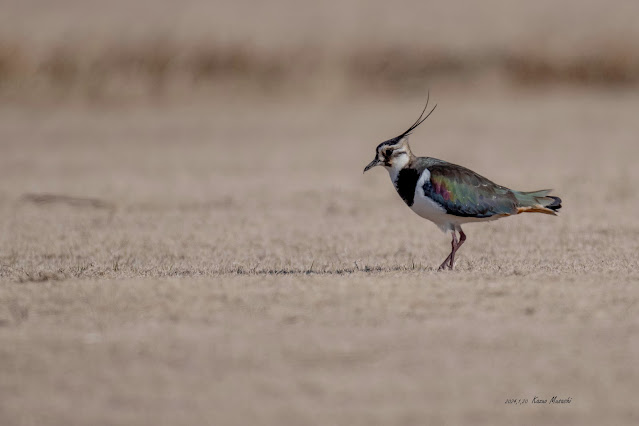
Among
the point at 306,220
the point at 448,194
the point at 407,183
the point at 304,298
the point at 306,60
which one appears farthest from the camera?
the point at 306,60

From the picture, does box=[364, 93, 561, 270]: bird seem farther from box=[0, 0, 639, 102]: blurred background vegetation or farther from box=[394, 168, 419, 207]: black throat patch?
box=[0, 0, 639, 102]: blurred background vegetation

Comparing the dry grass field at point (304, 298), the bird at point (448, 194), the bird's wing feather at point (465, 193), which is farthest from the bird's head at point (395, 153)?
the dry grass field at point (304, 298)

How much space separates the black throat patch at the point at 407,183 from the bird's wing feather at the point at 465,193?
110 mm

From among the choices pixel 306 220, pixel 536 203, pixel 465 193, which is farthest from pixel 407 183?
pixel 306 220

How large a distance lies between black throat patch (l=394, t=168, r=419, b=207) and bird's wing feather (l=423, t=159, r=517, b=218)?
4.3 inches

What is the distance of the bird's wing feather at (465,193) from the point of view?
7180mm

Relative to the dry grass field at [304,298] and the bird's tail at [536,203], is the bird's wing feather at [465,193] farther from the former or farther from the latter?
the dry grass field at [304,298]

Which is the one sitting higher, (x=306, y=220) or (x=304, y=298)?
(x=304, y=298)

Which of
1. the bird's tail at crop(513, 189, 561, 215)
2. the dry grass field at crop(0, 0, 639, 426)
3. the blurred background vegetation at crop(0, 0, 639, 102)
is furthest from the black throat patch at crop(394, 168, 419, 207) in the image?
the blurred background vegetation at crop(0, 0, 639, 102)

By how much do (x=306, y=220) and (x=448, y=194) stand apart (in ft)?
10.3

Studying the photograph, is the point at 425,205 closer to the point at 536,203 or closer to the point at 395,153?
the point at 395,153

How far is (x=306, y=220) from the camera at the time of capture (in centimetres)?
1012

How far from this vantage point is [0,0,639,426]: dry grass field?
4.66 m

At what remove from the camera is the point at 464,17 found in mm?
23172
